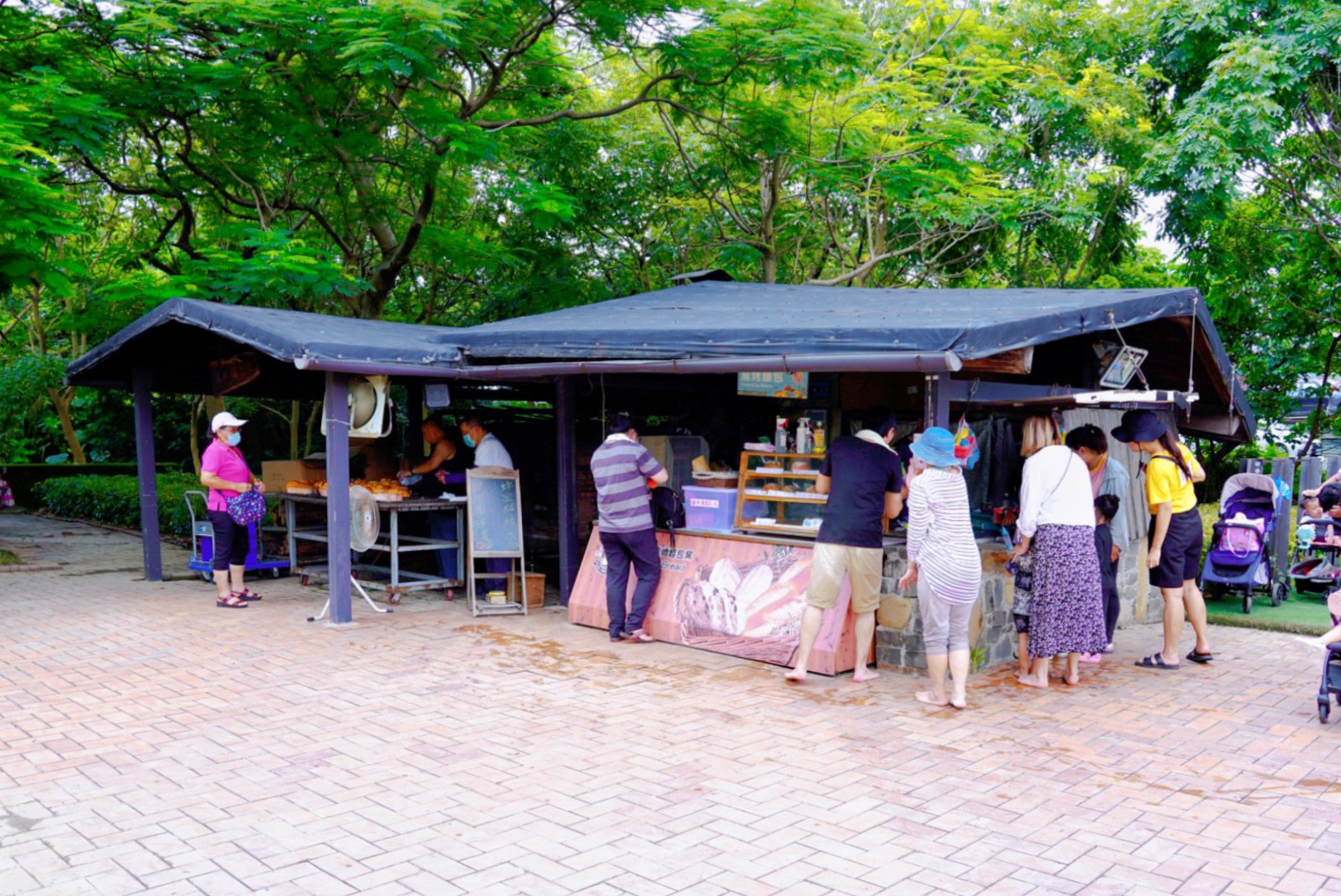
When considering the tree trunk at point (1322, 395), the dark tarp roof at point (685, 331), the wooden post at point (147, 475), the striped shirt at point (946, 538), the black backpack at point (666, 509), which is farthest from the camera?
the tree trunk at point (1322, 395)

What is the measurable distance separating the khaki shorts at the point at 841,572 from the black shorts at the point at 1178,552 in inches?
85.4

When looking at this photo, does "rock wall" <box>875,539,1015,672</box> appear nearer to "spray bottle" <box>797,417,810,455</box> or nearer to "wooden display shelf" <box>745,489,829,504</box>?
"wooden display shelf" <box>745,489,829,504</box>

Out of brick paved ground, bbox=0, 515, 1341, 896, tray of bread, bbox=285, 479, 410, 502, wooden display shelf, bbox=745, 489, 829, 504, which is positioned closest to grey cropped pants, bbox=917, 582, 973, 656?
brick paved ground, bbox=0, 515, 1341, 896

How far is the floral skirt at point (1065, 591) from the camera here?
642 cm

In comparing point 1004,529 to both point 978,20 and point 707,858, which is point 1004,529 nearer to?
point 707,858

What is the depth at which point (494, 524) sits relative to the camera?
916 cm

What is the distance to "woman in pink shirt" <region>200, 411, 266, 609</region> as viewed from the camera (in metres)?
9.19

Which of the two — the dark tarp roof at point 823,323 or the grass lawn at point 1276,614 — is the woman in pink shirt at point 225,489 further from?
the grass lawn at point 1276,614

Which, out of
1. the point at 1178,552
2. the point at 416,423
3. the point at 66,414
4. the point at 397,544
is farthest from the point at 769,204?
the point at 66,414

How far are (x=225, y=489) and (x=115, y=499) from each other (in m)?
10.2

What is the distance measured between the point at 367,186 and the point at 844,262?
7.69 m

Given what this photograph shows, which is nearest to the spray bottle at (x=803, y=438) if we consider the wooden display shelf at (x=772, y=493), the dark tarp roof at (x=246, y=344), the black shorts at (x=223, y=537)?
the wooden display shelf at (x=772, y=493)

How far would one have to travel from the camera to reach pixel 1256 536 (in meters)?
9.52

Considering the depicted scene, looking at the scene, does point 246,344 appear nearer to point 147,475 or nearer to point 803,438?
point 147,475
